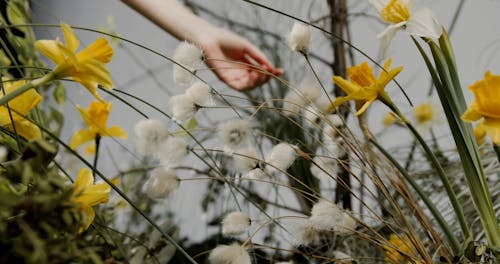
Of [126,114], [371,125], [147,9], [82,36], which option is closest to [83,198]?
[147,9]

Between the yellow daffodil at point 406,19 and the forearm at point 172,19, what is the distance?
9.4 inches

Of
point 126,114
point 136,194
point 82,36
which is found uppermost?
point 82,36

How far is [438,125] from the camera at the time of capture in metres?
0.73

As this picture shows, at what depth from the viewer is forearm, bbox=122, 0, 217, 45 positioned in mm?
540

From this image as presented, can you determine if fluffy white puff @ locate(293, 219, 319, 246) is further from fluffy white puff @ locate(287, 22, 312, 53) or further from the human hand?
the human hand

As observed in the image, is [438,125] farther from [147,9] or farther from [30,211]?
[30,211]

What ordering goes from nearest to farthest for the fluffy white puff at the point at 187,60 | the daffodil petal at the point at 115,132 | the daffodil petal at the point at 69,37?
1. the daffodil petal at the point at 69,37
2. the fluffy white puff at the point at 187,60
3. the daffodil petal at the point at 115,132

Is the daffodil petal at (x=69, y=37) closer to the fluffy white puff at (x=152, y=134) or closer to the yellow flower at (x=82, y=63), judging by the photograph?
the yellow flower at (x=82, y=63)

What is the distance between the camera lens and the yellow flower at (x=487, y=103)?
0.96ft

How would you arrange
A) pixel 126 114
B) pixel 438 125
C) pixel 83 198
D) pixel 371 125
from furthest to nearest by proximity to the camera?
pixel 126 114 < pixel 371 125 < pixel 438 125 < pixel 83 198

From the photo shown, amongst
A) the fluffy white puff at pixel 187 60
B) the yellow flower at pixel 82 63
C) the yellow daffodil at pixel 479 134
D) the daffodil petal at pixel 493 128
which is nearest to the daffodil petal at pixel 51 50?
the yellow flower at pixel 82 63

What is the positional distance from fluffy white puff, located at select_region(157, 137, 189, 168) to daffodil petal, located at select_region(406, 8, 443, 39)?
147 millimetres

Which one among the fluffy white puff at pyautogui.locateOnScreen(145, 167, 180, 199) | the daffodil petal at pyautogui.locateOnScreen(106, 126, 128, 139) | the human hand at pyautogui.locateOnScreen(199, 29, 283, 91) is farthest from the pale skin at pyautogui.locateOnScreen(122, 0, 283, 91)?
the fluffy white puff at pyautogui.locateOnScreen(145, 167, 180, 199)

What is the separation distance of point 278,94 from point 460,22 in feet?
1.11
